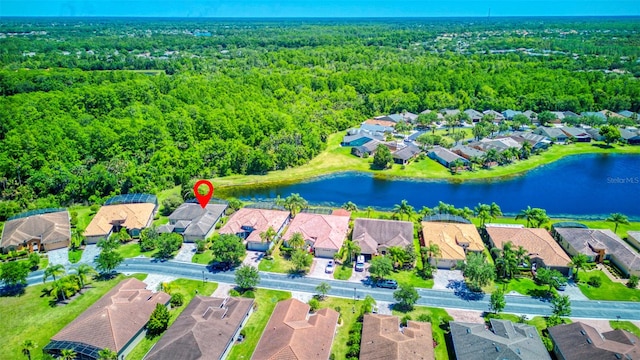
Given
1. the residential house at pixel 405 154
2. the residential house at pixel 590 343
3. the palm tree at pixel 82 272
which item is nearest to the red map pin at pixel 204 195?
the palm tree at pixel 82 272

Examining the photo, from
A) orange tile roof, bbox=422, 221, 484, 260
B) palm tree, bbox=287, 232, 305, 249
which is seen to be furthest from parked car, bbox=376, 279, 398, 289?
palm tree, bbox=287, 232, 305, 249

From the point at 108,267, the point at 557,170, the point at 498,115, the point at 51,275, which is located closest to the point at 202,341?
the point at 108,267

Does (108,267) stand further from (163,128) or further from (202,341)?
(163,128)

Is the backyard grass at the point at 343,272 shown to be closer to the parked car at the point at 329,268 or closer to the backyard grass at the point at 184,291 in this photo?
the parked car at the point at 329,268

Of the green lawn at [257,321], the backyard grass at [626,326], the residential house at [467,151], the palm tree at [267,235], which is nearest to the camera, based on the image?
the green lawn at [257,321]

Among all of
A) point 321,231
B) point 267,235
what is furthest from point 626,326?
point 267,235

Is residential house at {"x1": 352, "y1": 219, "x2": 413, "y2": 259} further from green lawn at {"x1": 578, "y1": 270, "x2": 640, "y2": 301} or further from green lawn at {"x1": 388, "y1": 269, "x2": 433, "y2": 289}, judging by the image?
green lawn at {"x1": 578, "y1": 270, "x2": 640, "y2": 301}
